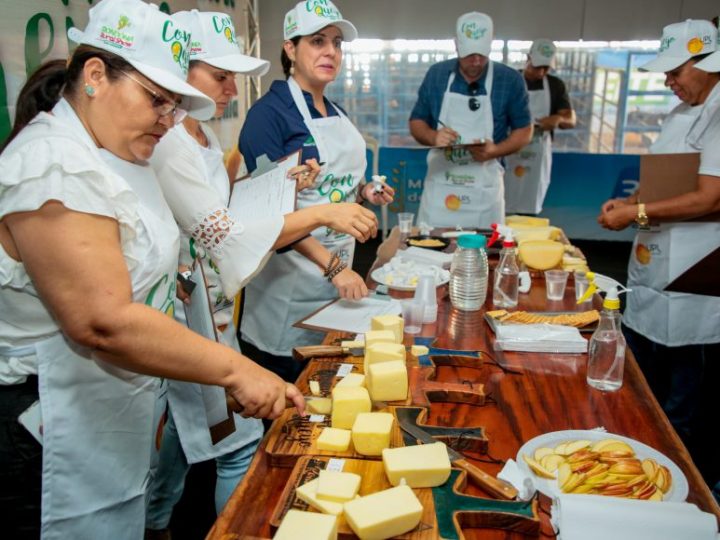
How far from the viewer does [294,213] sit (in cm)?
183

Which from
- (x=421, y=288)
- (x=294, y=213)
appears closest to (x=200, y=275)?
(x=294, y=213)

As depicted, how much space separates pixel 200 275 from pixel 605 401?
1.10m

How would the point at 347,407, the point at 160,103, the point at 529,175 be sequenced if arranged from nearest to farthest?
the point at 160,103 → the point at 347,407 → the point at 529,175

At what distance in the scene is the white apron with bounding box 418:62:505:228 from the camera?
3730mm

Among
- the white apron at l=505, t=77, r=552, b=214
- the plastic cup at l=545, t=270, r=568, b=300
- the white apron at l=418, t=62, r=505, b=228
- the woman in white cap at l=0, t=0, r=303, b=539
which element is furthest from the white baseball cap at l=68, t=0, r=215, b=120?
the white apron at l=505, t=77, r=552, b=214

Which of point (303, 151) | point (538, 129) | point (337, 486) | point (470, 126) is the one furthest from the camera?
point (538, 129)

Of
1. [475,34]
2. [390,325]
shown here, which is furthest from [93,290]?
[475,34]

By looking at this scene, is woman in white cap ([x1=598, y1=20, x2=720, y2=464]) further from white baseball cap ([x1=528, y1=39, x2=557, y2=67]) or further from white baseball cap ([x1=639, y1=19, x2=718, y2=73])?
white baseball cap ([x1=528, y1=39, x2=557, y2=67])

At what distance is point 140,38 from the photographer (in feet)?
3.75

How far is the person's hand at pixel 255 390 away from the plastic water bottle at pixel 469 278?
3.32 feet

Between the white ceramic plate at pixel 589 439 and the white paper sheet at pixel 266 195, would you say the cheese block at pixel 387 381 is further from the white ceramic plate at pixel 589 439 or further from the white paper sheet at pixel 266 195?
the white paper sheet at pixel 266 195

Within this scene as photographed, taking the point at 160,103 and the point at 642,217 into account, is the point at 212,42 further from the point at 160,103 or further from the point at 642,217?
the point at 642,217

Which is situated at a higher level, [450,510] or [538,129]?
[450,510]

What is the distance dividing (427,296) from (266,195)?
0.61 metres
